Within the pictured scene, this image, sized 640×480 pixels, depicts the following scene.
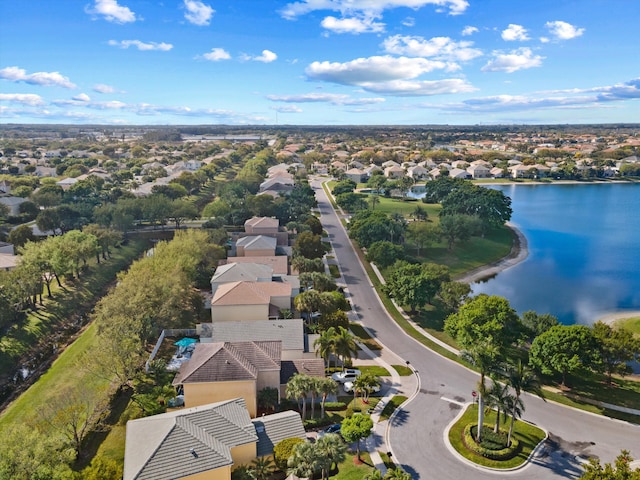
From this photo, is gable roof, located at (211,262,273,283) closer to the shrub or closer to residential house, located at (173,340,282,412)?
residential house, located at (173,340,282,412)

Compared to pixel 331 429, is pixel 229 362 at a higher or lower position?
higher

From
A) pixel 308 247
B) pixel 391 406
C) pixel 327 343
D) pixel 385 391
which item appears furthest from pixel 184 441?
pixel 308 247

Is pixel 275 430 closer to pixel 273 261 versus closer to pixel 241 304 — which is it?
pixel 241 304

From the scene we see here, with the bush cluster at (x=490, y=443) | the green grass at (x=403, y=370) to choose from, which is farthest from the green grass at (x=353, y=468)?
the green grass at (x=403, y=370)

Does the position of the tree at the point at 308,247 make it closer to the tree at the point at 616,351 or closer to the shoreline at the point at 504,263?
the shoreline at the point at 504,263

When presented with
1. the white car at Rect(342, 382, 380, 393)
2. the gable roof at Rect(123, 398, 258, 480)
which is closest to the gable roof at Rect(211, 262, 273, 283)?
the white car at Rect(342, 382, 380, 393)

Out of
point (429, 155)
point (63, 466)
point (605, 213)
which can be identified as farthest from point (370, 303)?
point (429, 155)
